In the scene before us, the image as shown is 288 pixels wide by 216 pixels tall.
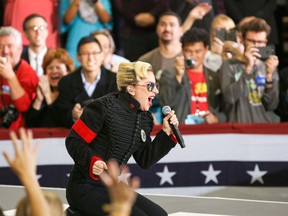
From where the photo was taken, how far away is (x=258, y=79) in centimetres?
865

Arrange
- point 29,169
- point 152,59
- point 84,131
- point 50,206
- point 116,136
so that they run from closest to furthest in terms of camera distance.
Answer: point 29,169 → point 50,206 → point 84,131 → point 116,136 → point 152,59

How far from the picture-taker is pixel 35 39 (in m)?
9.27

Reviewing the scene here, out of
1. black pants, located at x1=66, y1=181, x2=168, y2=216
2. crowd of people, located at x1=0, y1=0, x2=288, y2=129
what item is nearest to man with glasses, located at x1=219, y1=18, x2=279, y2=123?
crowd of people, located at x1=0, y1=0, x2=288, y2=129

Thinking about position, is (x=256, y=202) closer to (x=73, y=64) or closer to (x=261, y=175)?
(x=261, y=175)

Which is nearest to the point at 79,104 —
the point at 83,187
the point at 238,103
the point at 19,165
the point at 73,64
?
the point at 73,64

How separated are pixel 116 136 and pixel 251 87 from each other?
3049 millimetres

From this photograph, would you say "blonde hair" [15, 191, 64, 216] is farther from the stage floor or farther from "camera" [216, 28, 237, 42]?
"camera" [216, 28, 237, 42]

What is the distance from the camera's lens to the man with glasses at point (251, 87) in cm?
855

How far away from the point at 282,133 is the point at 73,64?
2296mm

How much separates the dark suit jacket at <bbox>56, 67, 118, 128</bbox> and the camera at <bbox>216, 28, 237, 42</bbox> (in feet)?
4.48

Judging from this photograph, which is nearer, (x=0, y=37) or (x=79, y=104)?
(x=79, y=104)

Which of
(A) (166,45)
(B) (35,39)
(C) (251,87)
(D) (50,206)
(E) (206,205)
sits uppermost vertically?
(B) (35,39)

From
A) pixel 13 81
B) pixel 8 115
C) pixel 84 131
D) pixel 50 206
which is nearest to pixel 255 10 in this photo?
pixel 13 81

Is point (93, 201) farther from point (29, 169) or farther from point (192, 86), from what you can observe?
point (192, 86)
